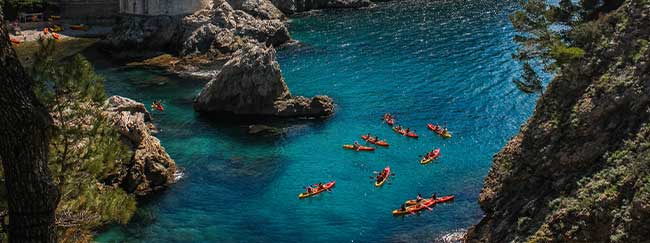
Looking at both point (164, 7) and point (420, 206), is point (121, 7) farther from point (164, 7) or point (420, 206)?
point (420, 206)

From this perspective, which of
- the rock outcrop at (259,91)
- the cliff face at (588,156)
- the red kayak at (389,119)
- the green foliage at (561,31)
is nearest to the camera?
the cliff face at (588,156)

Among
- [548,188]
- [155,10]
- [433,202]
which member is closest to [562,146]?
[548,188]

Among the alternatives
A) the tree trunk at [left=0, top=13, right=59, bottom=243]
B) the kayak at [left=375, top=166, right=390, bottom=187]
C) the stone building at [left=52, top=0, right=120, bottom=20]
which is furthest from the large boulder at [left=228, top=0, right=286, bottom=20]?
the tree trunk at [left=0, top=13, right=59, bottom=243]

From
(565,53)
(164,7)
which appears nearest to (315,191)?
(565,53)

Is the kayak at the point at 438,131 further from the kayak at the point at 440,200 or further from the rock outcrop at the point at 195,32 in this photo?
the rock outcrop at the point at 195,32

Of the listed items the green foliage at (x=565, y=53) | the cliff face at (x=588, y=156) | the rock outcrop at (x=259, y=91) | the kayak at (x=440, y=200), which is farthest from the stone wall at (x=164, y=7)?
the green foliage at (x=565, y=53)
